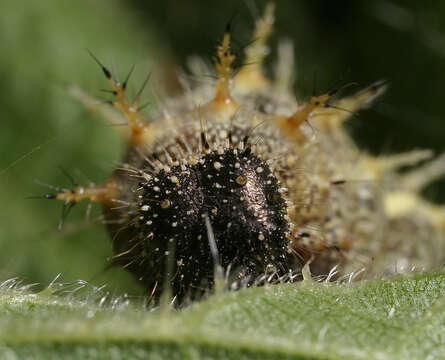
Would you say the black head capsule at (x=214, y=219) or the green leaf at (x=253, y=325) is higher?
the black head capsule at (x=214, y=219)

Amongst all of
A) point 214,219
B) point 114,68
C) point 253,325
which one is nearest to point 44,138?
point 114,68

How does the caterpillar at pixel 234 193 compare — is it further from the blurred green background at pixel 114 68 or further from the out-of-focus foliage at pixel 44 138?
the out-of-focus foliage at pixel 44 138

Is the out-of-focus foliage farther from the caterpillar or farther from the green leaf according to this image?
the green leaf

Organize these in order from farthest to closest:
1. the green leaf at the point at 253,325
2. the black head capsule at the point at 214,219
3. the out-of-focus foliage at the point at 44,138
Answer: the out-of-focus foliage at the point at 44,138
the black head capsule at the point at 214,219
the green leaf at the point at 253,325

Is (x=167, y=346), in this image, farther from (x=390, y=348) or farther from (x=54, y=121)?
(x=54, y=121)

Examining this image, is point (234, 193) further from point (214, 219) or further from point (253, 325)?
point (253, 325)

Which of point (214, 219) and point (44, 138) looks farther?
point (44, 138)

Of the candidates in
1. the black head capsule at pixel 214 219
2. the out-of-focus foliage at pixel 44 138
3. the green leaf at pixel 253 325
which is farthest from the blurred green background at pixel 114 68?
the green leaf at pixel 253 325
